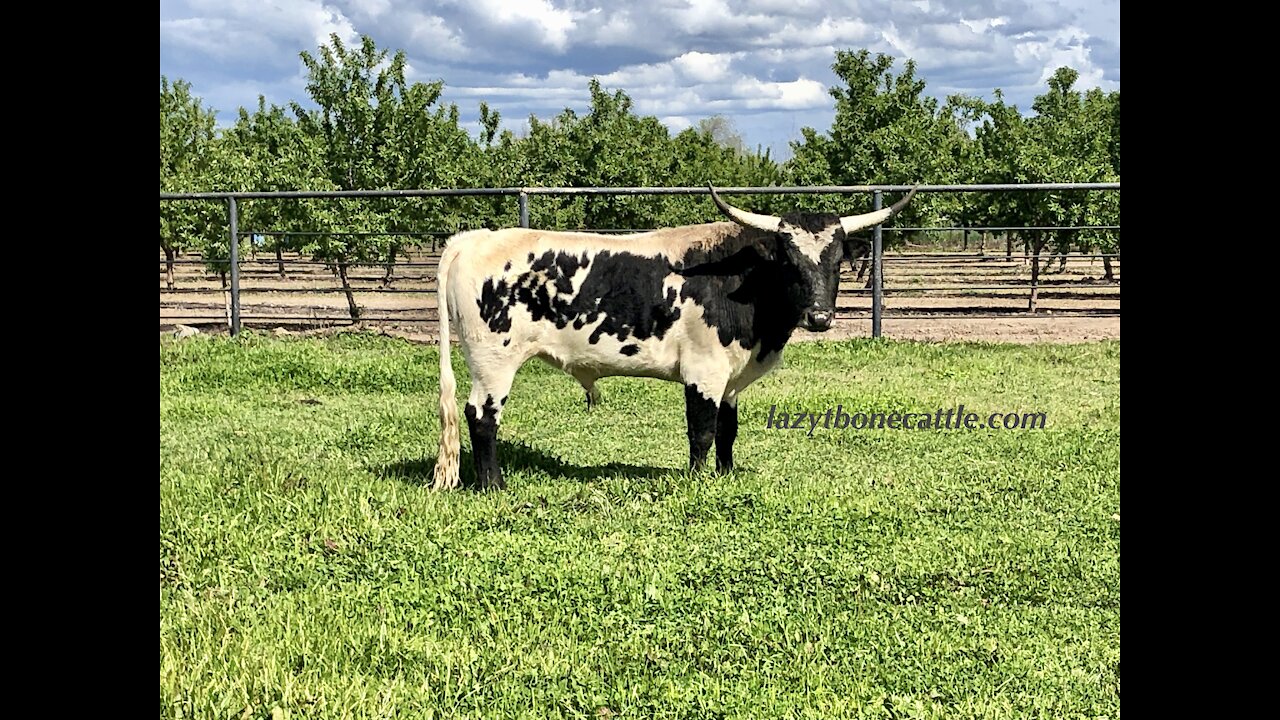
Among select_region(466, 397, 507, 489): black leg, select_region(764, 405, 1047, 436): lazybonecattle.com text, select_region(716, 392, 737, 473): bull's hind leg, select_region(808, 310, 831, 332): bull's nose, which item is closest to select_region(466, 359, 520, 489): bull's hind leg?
select_region(466, 397, 507, 489): black leg

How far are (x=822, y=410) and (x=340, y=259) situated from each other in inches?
506

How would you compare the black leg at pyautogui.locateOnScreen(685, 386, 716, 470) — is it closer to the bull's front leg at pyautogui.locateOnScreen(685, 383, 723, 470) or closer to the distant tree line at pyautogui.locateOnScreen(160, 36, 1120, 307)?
the bull's front leg at pyautogui.locateOnScreen(685, 383, 723, 470)

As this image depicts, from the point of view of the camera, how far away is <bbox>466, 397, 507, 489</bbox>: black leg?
657 centimetres

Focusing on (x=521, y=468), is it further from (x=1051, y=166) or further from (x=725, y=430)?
(x=1051, y=166)

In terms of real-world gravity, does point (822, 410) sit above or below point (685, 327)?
below

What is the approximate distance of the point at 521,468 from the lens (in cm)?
729

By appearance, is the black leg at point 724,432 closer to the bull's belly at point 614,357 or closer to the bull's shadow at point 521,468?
the bull's shadow at point 521,468

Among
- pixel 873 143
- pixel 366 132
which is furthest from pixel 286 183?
pixel 873 143

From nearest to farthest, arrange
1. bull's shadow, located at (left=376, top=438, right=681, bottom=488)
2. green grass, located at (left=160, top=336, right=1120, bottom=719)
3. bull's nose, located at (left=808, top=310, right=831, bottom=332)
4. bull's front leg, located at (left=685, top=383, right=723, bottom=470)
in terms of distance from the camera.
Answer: green grass, located at (left=160, top=336, right=1120, bottom=719) < bull's nose, located at (left=808, top=310, right=831, bottom=332) < bull's front leg, located at (left=685, top=383, right=723, bottom=470) < bull's shadow, located at (left=376, top=438, right=681, bottom=488)

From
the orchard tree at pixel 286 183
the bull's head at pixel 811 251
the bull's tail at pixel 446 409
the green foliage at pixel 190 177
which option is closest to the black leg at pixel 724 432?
the bull's head at pixel 811 251

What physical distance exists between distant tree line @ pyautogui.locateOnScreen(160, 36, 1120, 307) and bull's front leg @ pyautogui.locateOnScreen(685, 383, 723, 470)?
1159 centimetres
